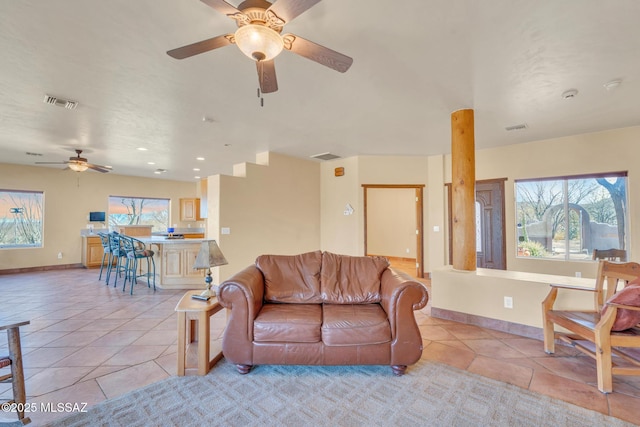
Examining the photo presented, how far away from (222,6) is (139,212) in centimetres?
915

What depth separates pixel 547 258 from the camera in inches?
190

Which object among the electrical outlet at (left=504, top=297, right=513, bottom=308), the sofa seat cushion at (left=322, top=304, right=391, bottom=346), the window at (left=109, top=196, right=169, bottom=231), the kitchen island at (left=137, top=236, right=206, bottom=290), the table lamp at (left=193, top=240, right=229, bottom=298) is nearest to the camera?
the sofa seat cushion at (left=322, top=304, right=391, bottom=346)

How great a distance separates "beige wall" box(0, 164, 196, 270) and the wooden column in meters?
8.99

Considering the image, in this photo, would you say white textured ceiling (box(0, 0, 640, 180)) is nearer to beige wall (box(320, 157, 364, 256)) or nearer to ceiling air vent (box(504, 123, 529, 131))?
ceiling air vent (box(504, 123, 529, 131))

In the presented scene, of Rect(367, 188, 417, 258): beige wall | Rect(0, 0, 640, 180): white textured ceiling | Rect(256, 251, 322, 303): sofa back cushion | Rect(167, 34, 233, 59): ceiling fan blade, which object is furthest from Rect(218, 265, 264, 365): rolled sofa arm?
Rect(367, 188, 417, 258): beige wall

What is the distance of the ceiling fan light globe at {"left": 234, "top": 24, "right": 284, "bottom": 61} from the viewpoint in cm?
160

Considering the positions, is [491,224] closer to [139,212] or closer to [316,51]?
[316,51]

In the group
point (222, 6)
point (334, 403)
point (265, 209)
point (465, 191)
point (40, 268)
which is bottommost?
point (334, 403)

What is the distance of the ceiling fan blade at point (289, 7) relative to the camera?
142 centimetres

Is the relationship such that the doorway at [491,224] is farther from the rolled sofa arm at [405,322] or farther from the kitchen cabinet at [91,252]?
the kitchen cabinet at [91,252]

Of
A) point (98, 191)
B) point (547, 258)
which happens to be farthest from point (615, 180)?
point (98, 191)

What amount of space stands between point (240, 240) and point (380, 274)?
3.14 metres

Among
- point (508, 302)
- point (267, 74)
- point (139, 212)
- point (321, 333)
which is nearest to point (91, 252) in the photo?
point (139, 212)

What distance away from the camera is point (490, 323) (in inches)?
127
